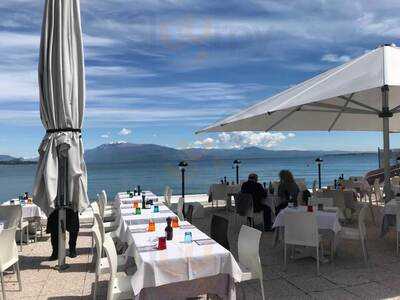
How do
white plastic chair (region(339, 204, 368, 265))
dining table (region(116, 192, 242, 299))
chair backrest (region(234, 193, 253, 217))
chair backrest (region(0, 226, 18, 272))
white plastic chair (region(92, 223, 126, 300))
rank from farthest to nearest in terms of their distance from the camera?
chair backrest (region(234, 193, 253, 217)) < white plastic chair (region(339, 204, 368, 265)) < chair backrest (region(0, 226, 18, 272)) < white plastic chair (region(92, 223, 126, 300)) < dining table (region(116, 192, 242, 299))

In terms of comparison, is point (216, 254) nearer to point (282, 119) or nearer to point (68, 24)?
point (68, 24)

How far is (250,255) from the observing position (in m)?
4.01

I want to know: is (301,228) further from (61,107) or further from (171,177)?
(171,177)

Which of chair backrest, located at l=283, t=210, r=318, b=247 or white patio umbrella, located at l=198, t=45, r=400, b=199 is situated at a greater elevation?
white patio umbrella, located at l=198, t=45, r=400, b=199

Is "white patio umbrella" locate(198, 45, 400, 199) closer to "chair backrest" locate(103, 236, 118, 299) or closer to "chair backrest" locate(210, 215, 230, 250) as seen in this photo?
"chair backrest" locate(210, 215, 230, 250)

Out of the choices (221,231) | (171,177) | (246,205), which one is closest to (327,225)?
(221,231)

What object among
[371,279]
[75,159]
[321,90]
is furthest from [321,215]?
[75,159]

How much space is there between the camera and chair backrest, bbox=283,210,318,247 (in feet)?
17.2

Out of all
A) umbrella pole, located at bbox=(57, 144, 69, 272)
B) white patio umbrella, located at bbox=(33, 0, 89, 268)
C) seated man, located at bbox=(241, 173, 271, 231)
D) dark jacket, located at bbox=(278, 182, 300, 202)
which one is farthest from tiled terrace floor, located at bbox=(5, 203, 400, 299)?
seated man, located at bbox=(241, 173, 271, 231)

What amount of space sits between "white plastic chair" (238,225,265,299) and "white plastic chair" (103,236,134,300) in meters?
1.04

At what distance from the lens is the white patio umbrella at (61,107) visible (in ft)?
17.9

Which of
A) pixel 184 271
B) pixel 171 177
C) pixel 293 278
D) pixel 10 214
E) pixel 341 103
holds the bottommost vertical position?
pixel 293 278

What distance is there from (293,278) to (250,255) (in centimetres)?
124

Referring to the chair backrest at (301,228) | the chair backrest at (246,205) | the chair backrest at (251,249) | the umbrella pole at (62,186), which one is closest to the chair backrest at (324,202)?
the chair backrest at (246,205)
